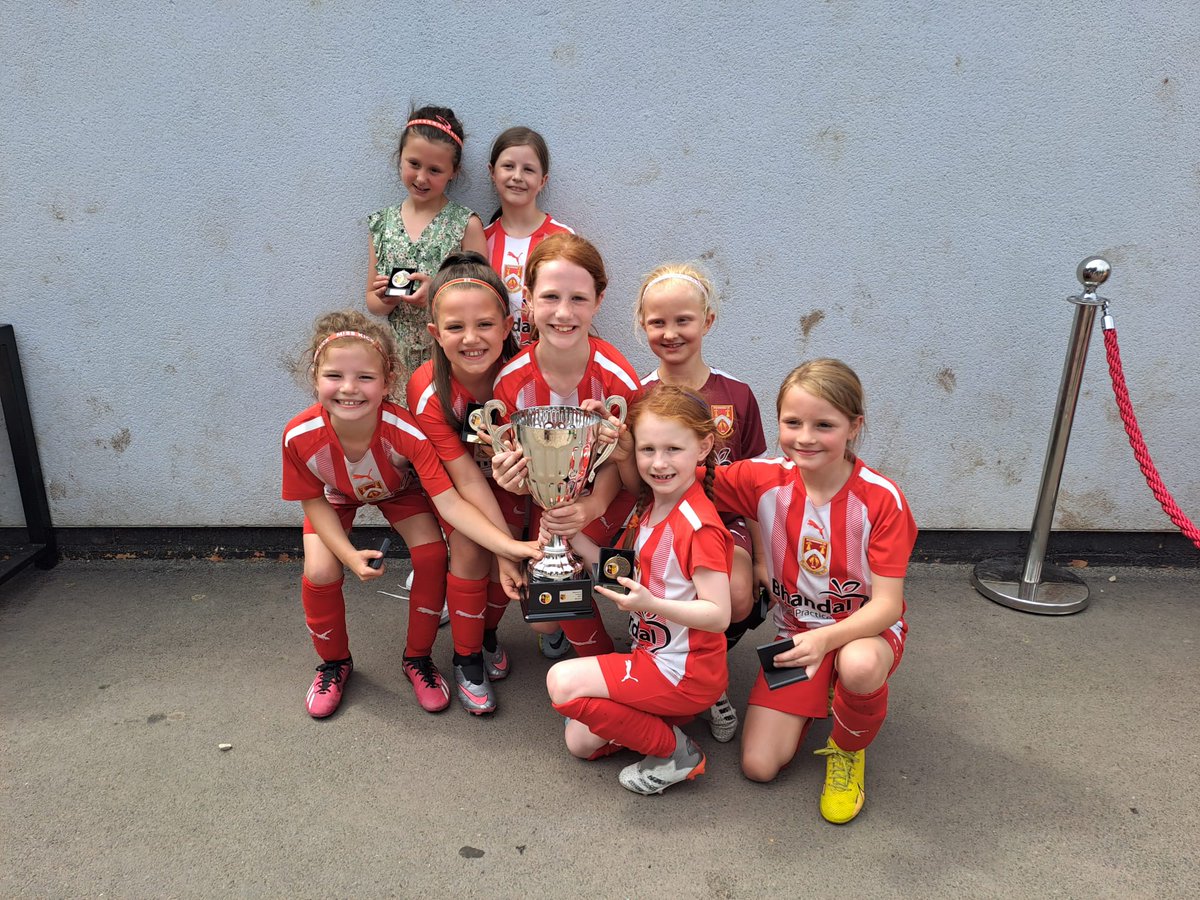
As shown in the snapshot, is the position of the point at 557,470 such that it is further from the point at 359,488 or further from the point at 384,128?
the point at 384,128

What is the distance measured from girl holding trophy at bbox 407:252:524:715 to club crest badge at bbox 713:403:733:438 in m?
0.69

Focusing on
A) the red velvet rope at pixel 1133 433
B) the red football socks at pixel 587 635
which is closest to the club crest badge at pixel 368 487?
the red football socks at pixel 587 635

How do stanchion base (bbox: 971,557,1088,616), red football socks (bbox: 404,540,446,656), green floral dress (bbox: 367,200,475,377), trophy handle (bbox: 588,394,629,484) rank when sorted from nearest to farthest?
trophy handle (bbox: 588,394,629,484) → red football socks (bbox: 404,540,446,656) → green floral dress (bbox: 367,200,475,377) → stanchion base (bbox: 971,557,1088,616)

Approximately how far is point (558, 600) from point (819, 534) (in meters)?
0.75

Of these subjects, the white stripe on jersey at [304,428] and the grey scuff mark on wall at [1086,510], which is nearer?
the white stripe on jersey at [304,428]

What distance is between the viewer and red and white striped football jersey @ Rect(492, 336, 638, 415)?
259 cm

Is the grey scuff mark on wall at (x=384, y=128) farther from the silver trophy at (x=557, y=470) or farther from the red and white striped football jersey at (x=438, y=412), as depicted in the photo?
the silver trophy at (x=557, y=470)

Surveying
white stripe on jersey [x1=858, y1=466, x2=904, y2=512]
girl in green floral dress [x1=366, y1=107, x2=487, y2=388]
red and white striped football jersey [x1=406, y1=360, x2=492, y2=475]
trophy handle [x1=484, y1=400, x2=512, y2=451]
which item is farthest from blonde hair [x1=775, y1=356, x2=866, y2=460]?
girl in green floral dress [x1=366, y1=107, x2=487, y2=388]

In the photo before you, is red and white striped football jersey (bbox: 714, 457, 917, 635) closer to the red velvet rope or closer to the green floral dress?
the red velvet rope

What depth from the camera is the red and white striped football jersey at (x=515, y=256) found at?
10.5 ft

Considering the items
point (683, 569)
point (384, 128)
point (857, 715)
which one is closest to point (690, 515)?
point (683, 569)

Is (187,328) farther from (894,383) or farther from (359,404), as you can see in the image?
(894,383)

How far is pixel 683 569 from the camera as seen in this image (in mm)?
2234

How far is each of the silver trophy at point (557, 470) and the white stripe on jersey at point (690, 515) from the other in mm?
250
